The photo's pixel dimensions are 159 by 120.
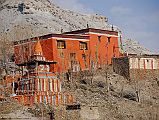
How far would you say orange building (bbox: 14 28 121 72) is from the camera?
4797 cm

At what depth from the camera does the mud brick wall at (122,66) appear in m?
47.0

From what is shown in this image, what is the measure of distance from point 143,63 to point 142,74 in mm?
1481

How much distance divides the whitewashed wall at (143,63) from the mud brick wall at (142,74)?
48 centimetres

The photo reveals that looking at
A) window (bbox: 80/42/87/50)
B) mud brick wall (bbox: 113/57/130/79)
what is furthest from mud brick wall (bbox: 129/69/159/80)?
window (bbox: 80/42/87/50)

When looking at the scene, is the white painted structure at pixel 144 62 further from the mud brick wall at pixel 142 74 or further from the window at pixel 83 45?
the window at pixel 83 45

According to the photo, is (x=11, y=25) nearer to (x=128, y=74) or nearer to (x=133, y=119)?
(x=128, y=74)

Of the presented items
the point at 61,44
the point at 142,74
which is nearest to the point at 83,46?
the point at 61,44

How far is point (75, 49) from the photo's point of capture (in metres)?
50.0

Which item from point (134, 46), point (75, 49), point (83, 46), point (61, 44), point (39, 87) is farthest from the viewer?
point (134, 46)

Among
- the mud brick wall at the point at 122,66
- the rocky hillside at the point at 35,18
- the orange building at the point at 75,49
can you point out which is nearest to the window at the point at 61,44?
the orange building at the point at 75,49

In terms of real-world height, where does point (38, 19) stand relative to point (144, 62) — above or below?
above

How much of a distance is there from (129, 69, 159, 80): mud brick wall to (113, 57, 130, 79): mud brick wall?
55 centimetres

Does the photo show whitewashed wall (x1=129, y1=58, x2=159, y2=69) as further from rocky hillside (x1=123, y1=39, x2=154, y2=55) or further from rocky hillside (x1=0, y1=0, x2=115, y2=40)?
rocky hillside (x1=123, y1=39, x2=154, y2=55)

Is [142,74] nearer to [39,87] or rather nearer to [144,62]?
[144,62]
